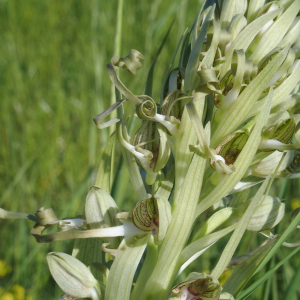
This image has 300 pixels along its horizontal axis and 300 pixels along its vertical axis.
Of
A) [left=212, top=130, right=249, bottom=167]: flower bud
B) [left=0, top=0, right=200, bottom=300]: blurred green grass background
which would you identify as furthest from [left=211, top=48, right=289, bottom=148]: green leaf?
[left=0, top=0, right=200, bottom=300]: blurred green grass background

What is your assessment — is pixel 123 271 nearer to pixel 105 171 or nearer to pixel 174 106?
pixel 105 171

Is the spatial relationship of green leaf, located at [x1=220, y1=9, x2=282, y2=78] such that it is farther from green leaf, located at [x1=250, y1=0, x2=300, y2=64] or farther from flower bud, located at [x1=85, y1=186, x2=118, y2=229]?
flower bud, located at [x1=85, y1=186, x2=118, y2=229]

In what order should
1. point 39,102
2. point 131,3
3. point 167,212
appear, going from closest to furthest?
point 167,212 → point 39,102 → point 131,3

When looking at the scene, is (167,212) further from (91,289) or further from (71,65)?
(71,65)

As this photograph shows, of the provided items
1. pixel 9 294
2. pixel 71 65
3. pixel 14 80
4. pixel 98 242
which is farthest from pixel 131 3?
pixel 98 242

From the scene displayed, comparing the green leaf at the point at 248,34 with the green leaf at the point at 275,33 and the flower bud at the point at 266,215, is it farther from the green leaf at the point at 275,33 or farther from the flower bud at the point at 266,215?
the flower bud at the point at 266,215

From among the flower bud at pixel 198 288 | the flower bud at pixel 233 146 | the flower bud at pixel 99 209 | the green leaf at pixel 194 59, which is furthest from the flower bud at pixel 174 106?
the flower bud at pixel 198 288

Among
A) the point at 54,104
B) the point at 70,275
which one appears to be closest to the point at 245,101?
the point at 70,275
